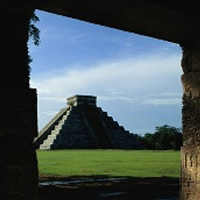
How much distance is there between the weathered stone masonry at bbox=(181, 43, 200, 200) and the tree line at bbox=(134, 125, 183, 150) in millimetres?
39090

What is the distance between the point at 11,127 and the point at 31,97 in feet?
0.88

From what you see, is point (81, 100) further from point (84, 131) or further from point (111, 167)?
point (111, 167)

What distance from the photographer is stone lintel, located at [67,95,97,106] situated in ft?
168

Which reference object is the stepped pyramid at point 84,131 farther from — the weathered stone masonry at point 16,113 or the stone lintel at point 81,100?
the weathered stone masonry at point 16,113

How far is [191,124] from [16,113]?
2.35m

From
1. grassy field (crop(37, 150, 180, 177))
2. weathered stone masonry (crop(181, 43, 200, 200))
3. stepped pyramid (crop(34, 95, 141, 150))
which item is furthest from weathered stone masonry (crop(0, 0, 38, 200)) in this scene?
stepped pyramid (crop(34, 95, 141, 150))

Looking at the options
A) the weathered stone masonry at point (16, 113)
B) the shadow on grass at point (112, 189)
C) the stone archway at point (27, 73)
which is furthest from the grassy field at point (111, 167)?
the weathered stone masonry at point (16, 113)

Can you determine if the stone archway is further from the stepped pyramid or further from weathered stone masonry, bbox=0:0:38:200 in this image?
the stepped pyramid

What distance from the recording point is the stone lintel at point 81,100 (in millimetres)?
51094

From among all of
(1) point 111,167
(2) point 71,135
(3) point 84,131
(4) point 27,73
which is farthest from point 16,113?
(3) point 84,131

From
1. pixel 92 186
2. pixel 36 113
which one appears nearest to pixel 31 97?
pixel 36 113

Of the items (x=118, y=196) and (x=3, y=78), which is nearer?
(x=3, y=78)

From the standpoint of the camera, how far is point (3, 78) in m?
2.78

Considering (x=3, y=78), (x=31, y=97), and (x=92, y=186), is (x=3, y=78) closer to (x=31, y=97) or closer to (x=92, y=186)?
(x=31, y=97)
